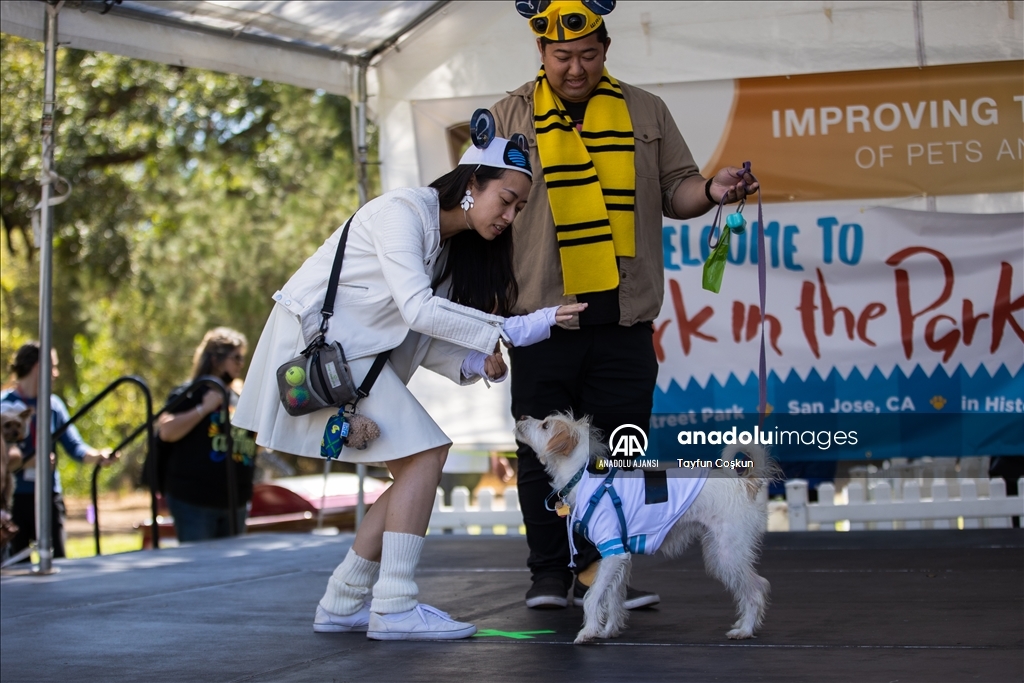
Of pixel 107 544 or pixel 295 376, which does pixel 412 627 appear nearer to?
pixel 295 376

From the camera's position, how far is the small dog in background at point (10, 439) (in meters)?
6.38

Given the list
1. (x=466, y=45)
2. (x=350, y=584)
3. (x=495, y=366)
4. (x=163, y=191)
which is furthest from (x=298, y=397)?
(x=163, y=191)

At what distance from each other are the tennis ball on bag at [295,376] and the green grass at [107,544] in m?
14.2

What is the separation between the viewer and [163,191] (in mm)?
17953

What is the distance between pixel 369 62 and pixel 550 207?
2.83 m

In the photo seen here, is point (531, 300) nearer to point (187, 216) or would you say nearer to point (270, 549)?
point (270, 549)

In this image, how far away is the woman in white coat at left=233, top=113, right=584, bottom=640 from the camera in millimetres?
3416

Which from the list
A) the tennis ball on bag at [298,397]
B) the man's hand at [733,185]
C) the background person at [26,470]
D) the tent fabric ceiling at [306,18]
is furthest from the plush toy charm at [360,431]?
the background person at [26,470]

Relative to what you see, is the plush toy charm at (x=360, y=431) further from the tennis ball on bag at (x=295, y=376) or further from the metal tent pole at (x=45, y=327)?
the metal tent pole at (x=45, y=327)

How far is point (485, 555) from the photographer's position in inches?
238

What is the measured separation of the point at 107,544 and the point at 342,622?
15804mm

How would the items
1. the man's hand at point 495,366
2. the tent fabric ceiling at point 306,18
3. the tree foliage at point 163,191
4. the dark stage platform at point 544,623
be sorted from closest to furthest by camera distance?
the dark stage platform at point 544,623 → the man's hand at point 495,366 → the tent fabric ceiling at point 306,18 → the tree foliage at point 163,191

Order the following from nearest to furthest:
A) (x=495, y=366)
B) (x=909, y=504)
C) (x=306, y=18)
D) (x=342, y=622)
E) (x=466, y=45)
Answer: (x=495, y=366)
(x=342, y=622)
(x=306, y=18)
(x=466, y=45)
(x=909, y=504)

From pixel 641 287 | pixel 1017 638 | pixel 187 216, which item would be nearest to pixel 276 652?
pixel 641 287
